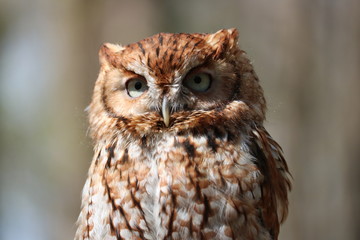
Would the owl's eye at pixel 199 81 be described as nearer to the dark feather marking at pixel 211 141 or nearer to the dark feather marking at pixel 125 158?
the dark feather marking at pixel 211 141

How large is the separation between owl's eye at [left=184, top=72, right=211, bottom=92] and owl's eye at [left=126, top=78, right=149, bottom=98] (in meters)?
0.19

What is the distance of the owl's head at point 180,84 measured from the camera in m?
2.42

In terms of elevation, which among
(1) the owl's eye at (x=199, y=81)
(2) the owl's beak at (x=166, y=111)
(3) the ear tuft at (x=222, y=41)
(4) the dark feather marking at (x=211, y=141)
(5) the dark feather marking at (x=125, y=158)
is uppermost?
(3) the ear tuft at (x=222, y=41)

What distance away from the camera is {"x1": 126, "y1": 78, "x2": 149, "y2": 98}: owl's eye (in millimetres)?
2526

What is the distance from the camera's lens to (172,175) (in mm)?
2410

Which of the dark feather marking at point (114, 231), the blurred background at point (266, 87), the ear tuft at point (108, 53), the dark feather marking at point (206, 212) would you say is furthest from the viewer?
the blurred background at point (266, 87)

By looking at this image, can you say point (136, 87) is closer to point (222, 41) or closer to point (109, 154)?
point (109, 154)

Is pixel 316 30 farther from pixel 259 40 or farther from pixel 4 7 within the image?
pixel 4 7

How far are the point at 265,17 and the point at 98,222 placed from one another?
215 inches

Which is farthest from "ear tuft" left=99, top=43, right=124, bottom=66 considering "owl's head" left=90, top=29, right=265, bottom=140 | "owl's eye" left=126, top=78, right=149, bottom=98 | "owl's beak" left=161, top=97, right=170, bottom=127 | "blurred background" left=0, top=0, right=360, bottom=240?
"blurred background" left=0, top=0, right=360, bottom=240

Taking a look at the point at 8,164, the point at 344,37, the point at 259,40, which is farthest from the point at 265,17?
the point at 8,164

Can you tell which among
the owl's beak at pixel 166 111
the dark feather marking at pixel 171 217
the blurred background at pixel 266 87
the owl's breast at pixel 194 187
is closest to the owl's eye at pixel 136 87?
the owl's beak at pixel 166 111

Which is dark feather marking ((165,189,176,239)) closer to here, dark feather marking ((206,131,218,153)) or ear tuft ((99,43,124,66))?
dark feather marking ((206,131,218,153))

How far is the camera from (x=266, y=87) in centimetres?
706
